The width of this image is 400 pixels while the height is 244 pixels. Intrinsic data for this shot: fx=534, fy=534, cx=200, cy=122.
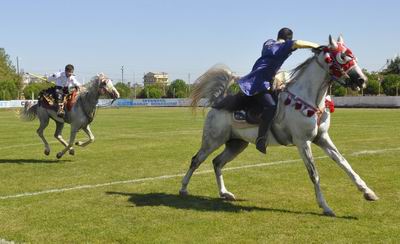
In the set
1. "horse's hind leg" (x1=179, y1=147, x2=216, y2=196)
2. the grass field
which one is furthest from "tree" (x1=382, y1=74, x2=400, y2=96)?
"horse's hind leg" (x1=179, y1=147, x2=216, y2=196)

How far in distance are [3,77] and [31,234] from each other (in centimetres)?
12291

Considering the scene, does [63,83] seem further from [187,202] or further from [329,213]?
[329,213]

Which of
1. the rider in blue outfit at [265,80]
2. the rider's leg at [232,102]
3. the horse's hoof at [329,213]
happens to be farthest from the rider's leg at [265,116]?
the horse's hoof at [329,213]

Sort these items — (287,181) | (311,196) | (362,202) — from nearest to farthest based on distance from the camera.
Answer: (362,202), (311,196), (287,181)

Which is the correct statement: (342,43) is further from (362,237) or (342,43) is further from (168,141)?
(168,141)

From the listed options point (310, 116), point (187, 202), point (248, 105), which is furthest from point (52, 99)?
point (310, 116)

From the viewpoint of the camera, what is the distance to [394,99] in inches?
2479

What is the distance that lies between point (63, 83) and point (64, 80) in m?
Answer: 0.10

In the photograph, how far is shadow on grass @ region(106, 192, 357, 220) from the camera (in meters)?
8.77

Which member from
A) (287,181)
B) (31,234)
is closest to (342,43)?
(287,181)

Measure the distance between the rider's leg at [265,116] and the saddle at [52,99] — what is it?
8.49 m

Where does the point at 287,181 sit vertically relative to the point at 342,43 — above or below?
below

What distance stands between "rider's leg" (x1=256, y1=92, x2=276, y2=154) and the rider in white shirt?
29.2 ft

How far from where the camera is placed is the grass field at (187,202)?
7254 millimetres
